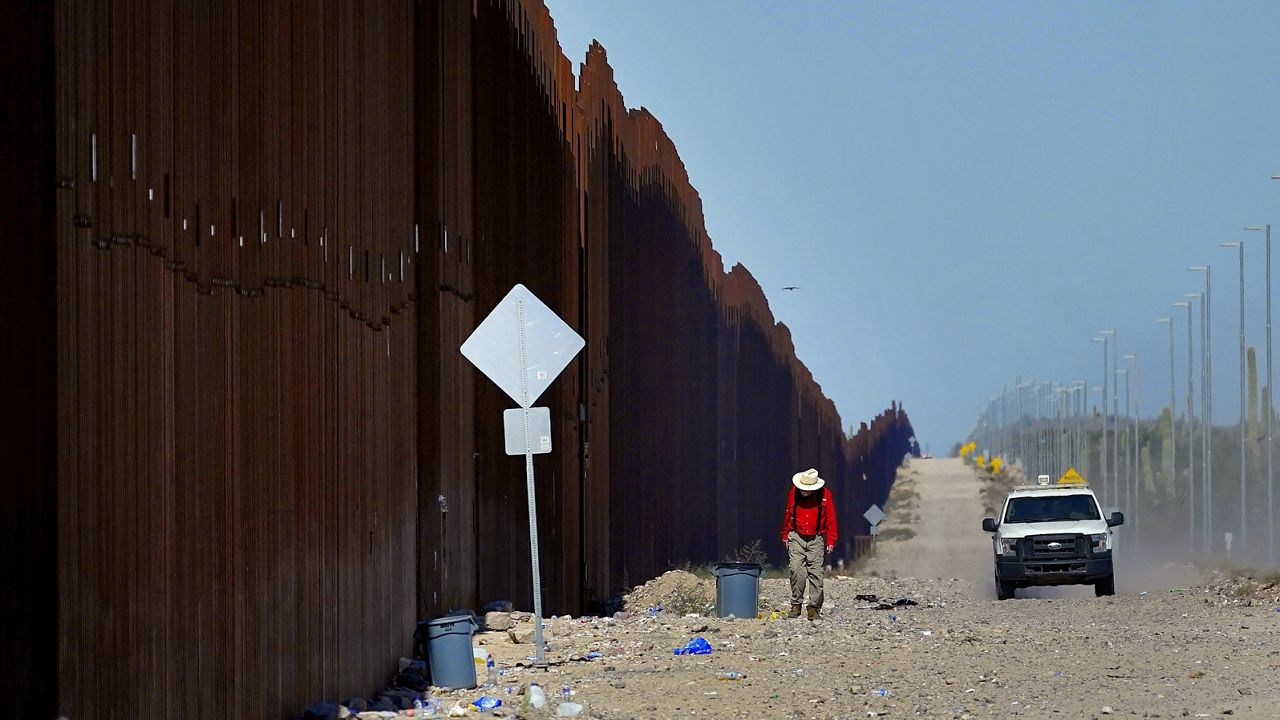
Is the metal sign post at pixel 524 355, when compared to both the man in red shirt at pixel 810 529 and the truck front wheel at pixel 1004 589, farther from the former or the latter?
the truck front wheel at pixel 1004 589

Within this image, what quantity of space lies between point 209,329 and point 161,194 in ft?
3.18

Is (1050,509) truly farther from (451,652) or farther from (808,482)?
(451,652)

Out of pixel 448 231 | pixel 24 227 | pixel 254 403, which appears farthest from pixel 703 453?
pixel 24 227

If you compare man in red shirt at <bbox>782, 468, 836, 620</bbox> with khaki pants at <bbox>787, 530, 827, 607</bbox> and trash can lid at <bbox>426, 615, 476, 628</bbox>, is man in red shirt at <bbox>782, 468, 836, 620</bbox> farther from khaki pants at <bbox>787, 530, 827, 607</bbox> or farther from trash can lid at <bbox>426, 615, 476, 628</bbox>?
trash can lid at <bbox>426, 615, 476, 628</bbox>

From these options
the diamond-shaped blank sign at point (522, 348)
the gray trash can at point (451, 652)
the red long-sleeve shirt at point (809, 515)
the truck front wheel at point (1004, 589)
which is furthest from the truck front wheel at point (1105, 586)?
the gray trash can at point (451, 652)

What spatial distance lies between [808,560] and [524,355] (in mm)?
7903

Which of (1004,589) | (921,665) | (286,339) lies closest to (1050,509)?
(1004,589)

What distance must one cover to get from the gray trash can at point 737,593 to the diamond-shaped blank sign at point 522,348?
6.94m

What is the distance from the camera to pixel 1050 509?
3409 cm

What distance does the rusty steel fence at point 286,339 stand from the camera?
27.8 ft

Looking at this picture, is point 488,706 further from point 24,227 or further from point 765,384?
point 765,384

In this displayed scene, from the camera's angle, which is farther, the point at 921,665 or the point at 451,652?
the point at 921,665

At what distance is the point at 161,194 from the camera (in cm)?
935

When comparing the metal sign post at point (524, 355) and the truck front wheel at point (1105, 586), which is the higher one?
the metal sign post at point (524, 355)
